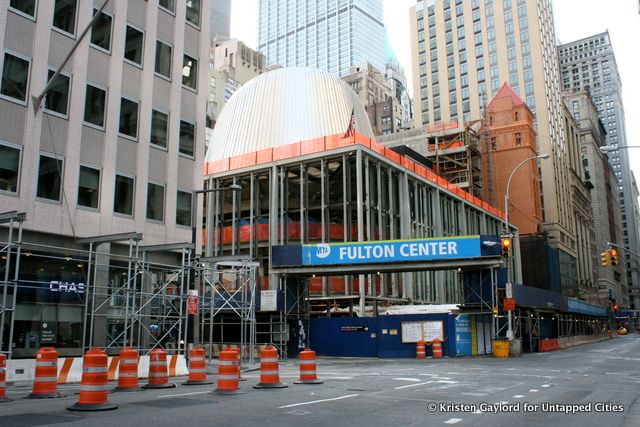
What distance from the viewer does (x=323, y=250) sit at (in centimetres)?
3803

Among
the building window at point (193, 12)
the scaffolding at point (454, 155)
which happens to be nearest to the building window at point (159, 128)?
the building window at point (193, 12)

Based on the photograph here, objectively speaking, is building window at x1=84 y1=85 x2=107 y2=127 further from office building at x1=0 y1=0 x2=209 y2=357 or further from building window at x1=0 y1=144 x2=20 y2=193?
building window at x1=0 y1=144 x2=20 y2=193

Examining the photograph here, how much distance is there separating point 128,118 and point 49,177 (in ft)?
17.4

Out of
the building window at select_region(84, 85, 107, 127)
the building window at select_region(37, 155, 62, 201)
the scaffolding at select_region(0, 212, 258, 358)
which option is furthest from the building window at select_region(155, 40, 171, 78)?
the scaffolding at select_region(0, 212, 258, 358)

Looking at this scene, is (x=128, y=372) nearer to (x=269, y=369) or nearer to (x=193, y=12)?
(x=269, y=369)

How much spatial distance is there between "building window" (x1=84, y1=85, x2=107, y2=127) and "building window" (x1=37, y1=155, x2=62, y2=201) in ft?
8.83

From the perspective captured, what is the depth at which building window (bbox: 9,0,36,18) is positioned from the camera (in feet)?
76.9

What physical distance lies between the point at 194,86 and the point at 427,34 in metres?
111

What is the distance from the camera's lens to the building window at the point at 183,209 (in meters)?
30.1

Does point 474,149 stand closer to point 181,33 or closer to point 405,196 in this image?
point 405,196

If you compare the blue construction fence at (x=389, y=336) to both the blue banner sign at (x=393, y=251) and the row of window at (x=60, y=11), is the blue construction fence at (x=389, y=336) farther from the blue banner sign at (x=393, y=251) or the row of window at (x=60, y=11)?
the row of window at (x=60, y=11)

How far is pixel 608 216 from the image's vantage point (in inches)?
7279

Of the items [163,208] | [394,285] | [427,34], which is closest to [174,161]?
[163,208]

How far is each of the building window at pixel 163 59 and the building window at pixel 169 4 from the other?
6.74 ft
